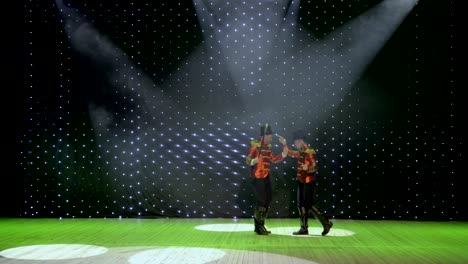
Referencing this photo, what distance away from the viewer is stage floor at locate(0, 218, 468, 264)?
4539 millimetres

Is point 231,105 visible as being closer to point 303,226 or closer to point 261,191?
point 261,191

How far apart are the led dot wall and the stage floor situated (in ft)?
1.92

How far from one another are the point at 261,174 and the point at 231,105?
223 centimetres

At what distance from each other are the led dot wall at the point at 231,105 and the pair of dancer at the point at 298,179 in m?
1.81

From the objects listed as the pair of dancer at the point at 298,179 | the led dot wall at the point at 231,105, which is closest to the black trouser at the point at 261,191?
the pair of dancer at the point at 298,179

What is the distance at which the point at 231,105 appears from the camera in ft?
27.0

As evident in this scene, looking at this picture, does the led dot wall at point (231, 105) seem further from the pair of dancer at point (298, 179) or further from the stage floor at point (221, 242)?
the pair of dancer at point (298, 179)

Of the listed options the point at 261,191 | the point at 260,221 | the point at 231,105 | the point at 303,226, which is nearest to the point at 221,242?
the point at 260,221

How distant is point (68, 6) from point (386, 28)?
5.24m

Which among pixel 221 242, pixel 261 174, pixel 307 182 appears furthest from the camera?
pixel 261 174

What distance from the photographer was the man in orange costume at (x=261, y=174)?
6.19 meters

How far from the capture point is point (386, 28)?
8234 millimetres

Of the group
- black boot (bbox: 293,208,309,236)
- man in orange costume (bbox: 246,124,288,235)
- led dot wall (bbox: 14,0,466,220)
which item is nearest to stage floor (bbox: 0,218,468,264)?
black boot (bbox: 293,208,309,236)

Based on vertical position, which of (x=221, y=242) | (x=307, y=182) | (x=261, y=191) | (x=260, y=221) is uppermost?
(x=307, y=182)
